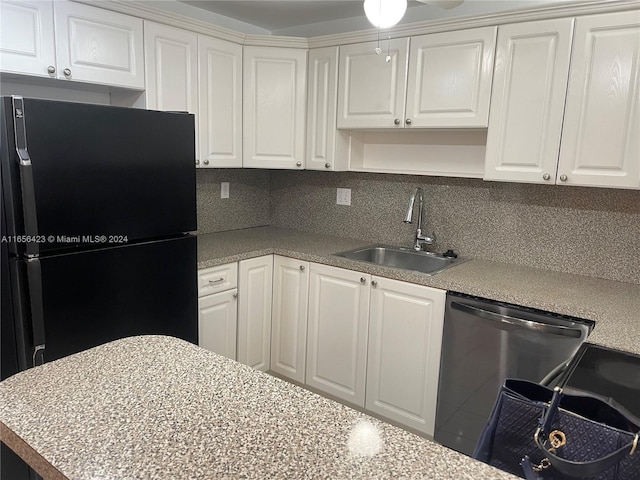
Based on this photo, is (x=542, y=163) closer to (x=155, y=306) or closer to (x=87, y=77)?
(x=155, y=306)

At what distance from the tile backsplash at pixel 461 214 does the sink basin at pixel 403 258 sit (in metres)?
0.09

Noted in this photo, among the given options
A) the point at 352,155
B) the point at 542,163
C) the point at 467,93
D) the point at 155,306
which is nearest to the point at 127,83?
the point at 155,306

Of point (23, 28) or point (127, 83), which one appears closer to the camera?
point (23, 28)

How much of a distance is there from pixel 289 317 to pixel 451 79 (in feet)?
5.20

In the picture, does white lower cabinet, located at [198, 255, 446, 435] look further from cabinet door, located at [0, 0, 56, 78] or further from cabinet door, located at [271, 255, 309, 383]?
cabinet door, located at [0, 0, 56, 78]

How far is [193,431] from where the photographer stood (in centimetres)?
83

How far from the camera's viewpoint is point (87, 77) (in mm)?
2207

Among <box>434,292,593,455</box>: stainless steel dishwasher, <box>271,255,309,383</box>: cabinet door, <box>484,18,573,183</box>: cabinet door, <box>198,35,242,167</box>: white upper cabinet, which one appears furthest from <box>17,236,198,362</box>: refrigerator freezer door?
<box>484,18,573,183</box>: cabinet door

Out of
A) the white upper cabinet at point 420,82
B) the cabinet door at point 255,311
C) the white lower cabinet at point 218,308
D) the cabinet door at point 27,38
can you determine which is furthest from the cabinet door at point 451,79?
the cabinet door at point 27,38

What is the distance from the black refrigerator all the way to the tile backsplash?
1.10 metres

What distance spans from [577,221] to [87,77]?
2.47 m

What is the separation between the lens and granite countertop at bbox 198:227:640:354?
1.77m

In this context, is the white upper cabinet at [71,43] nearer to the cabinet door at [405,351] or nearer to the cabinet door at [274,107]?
the cabinet door at [274,107]

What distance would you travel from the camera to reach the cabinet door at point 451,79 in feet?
7.57
